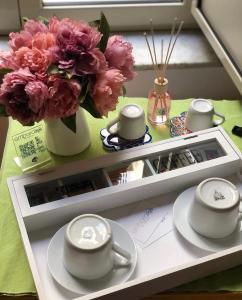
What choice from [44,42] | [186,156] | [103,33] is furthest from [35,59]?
[186,156]

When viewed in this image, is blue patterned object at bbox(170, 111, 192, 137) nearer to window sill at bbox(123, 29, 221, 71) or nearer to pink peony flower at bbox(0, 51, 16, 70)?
window sill at bbox(123, 29, 221, 71)

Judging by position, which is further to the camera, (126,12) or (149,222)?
(126,12)

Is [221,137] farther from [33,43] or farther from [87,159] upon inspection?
[33,43]

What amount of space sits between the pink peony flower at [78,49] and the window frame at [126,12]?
548mm

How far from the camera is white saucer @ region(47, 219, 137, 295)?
2.36 feet

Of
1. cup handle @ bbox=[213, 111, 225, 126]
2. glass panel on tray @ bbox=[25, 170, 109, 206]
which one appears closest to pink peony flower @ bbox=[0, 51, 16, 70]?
glass panel on tray @ bbox=[25, 170, 109, 206]

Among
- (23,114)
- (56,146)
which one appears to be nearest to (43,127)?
(56,146)

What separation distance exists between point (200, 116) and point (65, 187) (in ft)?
1.11

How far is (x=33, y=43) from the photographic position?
31.5 inches

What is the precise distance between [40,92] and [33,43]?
0.10 m

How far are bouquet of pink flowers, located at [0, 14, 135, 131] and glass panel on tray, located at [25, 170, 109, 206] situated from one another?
0.12 meters

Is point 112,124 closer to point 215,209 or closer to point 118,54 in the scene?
point 118,54

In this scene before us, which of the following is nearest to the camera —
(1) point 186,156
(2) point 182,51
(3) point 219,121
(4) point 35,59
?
→ (4) point 35,59

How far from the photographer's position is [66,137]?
0.92 meters
